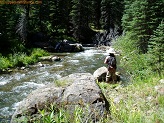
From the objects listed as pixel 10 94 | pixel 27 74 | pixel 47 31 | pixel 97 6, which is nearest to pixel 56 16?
pixel 47 31

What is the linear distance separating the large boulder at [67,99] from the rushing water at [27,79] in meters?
3.92

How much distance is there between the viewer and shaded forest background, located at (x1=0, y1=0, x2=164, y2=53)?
76.3ft

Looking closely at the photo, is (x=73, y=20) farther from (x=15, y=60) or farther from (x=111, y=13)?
(x=15, y=60)

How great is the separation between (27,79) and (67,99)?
11338 mm

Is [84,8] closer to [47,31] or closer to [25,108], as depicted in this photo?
[47,31]

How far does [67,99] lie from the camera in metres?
5.78

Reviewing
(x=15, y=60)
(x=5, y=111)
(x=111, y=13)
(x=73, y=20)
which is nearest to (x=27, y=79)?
(x=15, y=60)

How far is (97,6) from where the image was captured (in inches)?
2168

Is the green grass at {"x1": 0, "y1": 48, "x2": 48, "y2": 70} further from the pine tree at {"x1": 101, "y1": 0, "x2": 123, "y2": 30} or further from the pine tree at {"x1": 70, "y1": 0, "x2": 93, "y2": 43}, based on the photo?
the pine tree at {"x1": 101, "y1": 0, "x2": 123, "y2": 30}

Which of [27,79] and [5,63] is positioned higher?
[5,63]

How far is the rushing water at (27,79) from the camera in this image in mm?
11516

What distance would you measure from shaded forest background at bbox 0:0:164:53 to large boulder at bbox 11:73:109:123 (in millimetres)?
12869

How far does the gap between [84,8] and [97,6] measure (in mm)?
10849

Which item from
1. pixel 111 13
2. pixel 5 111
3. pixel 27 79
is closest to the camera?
pixel 5 111
